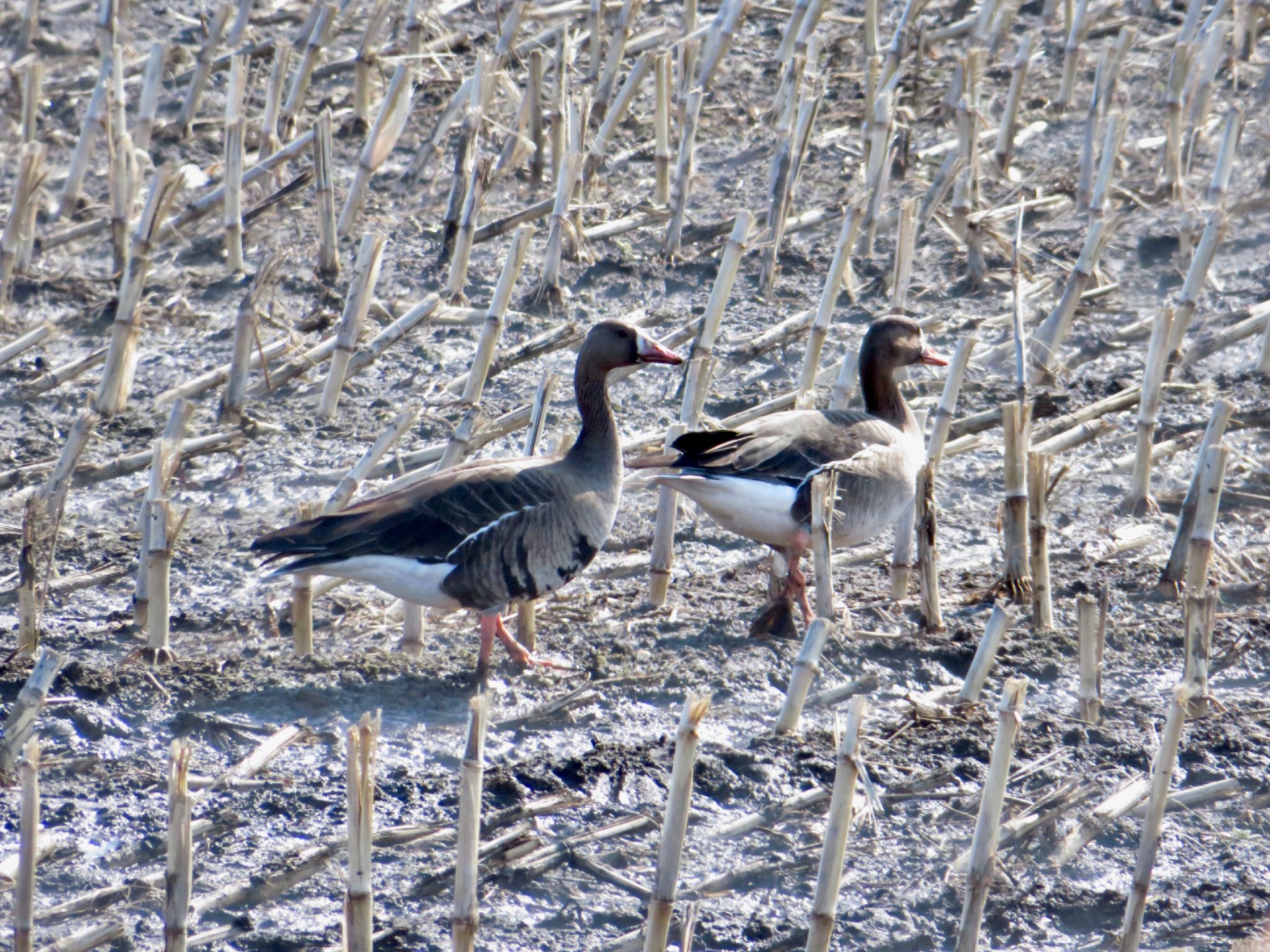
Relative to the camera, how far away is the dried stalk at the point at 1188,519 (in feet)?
22.0

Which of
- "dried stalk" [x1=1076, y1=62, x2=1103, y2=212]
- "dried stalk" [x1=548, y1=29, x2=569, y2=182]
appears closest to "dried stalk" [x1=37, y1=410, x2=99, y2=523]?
"dried stalk" [x1=548, y1=29, x2=569, y2=182]

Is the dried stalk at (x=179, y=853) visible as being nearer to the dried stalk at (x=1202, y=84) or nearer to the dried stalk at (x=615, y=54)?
the dried stalk at (x=615, y=54)

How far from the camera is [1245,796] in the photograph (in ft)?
18.7

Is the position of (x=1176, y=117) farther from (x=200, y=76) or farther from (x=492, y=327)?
(x=200, y=76)

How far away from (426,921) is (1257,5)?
32.9 ft

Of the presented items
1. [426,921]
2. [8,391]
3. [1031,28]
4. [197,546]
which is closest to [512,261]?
[197,546]

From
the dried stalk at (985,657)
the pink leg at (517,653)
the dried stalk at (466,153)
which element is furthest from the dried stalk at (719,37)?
the dried stalk at (985,657)

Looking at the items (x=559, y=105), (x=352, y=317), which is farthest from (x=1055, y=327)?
(x=352, y=317)

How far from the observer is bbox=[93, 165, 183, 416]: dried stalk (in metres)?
8.26

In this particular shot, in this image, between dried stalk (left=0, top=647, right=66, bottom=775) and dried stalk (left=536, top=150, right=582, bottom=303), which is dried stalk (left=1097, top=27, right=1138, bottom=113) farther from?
dried stalk (left=0, top=647, right=66, bottom=775)

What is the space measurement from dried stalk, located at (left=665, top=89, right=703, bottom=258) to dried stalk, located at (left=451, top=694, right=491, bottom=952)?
19.9 feet

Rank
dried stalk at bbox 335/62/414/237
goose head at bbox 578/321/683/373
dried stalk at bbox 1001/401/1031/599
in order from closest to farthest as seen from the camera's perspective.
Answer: dried stalk at bbox 1001/401/1031/599
goose head at bbox 578/321/683/373
dried stalk at bbox 335/62/414/237

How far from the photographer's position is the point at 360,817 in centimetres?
394

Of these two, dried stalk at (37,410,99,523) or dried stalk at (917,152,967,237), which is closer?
dried stalk at (37,410,99,523)
